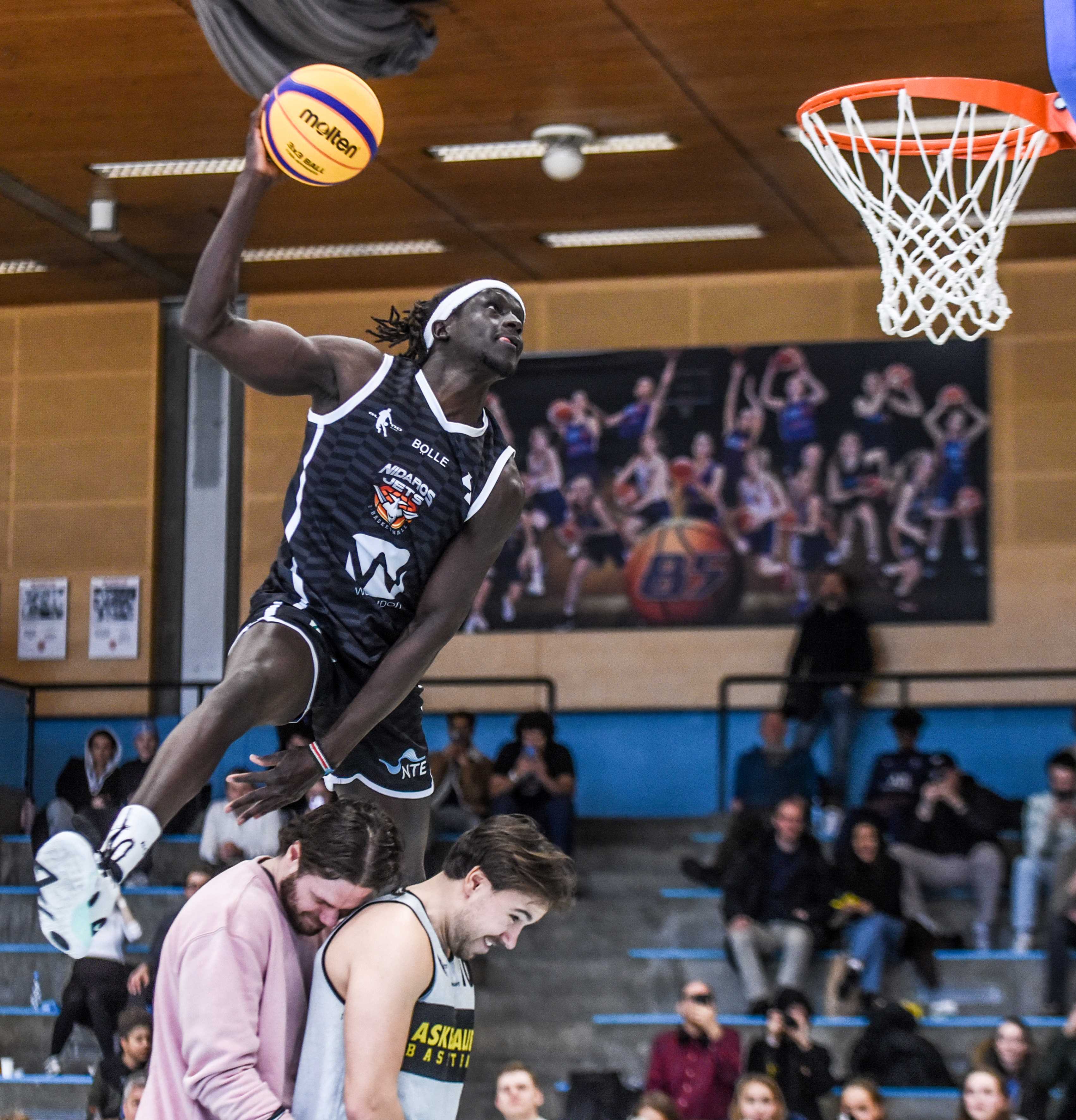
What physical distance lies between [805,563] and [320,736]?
10706 mm

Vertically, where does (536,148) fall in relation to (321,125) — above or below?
above

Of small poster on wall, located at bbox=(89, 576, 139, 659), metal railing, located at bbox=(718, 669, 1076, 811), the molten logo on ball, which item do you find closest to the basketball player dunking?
the molten logo on ball

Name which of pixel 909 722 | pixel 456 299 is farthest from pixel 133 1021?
pixel 456 299

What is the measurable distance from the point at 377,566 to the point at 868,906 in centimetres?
727

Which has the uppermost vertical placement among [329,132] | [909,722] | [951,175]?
[951,175]

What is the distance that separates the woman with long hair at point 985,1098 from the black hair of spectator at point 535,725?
5.61m

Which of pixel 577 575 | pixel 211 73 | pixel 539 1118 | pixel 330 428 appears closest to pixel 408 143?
pixel 211 73

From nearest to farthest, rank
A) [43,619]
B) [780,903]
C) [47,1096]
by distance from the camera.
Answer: [47,1096], [780,903], [43,619]

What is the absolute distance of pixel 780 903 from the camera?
11891mm

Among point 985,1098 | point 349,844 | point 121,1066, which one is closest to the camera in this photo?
point 349,844

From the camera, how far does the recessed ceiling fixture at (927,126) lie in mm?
9055

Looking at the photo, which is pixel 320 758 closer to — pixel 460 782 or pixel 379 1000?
pixel 379 1000

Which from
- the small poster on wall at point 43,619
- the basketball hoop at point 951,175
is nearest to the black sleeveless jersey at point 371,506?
the basketball hoop at point 951,175

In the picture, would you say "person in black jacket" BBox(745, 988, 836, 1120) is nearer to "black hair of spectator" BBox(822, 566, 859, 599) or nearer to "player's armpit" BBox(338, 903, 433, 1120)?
"black hair of spectator" BBox(822, 566, 859, 599)
